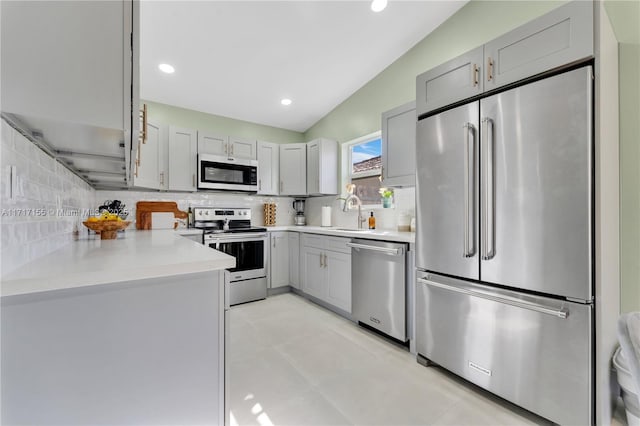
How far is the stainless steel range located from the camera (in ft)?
10.8

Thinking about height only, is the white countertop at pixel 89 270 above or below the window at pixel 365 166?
below

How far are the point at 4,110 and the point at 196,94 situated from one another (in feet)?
9.99

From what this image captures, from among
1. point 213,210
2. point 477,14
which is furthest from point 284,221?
point 477,14

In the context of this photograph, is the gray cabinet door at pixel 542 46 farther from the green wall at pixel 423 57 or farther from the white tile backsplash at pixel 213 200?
the white tile backsplash at pixel 213 200

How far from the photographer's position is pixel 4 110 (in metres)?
0.73

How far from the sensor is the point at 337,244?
9.64 ft

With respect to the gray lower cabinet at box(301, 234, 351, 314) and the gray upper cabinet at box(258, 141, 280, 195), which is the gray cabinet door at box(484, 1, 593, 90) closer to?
the gray lower cabinet at box(301, 234, 351, 314)

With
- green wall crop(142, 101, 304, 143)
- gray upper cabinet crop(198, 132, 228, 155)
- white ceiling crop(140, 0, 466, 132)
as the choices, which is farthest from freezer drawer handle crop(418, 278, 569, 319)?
green wall crop(142, 101, 304, 143)

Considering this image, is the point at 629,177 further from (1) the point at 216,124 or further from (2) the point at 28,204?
(1) the point at 216,124

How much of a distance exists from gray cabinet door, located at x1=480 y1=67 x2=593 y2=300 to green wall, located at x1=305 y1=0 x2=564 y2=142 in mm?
1144

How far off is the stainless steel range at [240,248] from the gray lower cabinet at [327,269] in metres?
0.57

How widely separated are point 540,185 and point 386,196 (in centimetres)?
176

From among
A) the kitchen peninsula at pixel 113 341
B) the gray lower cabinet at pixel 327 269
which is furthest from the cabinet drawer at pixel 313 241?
the kitchen peninsula at pixel 113 341

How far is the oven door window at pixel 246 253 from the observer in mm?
3359
